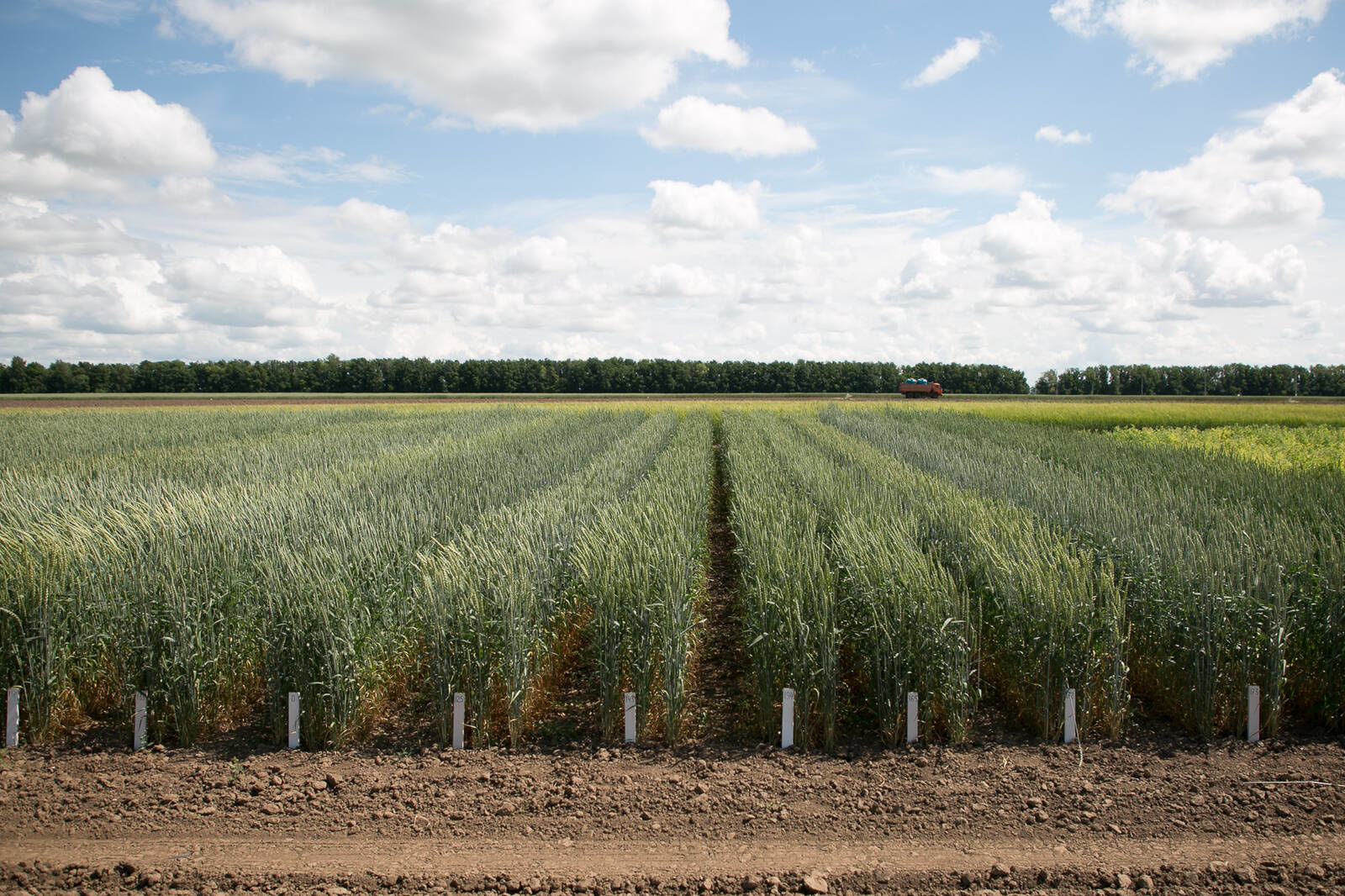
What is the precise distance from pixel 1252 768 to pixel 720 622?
455 cm

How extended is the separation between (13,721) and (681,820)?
4.60 m

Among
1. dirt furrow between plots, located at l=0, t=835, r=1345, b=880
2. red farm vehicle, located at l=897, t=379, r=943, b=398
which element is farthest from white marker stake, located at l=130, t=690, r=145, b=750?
red farm vehicle, located at l=897, t=379, r=943, b=398

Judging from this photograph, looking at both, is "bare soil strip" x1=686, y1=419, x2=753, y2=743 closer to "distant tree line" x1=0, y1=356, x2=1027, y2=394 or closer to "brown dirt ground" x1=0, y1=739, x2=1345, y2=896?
"brown dirt ground" x1=0, y1=739, x2=1345, y2=896

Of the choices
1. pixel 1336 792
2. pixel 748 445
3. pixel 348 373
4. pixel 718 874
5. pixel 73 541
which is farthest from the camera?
pixel 348 373

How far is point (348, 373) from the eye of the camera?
8019cm

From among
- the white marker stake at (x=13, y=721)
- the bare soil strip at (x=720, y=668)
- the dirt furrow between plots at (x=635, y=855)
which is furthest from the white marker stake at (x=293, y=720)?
the bare soil strip at (x=720, y=668)

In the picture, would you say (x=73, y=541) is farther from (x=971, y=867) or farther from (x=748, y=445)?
(x=748, y=445)

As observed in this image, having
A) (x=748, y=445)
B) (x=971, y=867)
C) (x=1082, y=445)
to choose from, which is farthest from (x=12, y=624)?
(x=1082, y=445)

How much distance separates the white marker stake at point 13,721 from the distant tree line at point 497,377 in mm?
76540

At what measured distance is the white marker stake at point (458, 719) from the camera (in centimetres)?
476

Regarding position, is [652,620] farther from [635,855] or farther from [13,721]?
[13,721]

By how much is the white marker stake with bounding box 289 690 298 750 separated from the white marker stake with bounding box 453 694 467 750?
41.0 inches

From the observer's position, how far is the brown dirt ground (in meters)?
3.60

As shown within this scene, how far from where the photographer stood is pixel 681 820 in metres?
4.06
